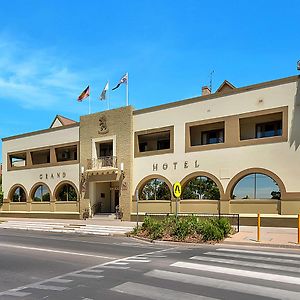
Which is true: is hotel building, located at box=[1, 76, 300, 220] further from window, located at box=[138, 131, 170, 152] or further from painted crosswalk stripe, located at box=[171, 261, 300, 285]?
painted crosswalk stripe, located at box=[171, 261, 300, 285]

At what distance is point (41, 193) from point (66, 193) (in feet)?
12.3

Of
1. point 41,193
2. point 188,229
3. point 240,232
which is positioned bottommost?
point 240,232

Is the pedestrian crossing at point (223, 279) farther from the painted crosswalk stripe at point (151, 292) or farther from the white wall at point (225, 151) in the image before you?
the white wall at point (225, 151)

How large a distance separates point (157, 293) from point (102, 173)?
83.1 feet

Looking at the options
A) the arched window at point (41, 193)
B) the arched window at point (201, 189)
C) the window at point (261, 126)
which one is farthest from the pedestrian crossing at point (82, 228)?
the window at point (261, 126)

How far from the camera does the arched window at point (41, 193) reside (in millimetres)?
37625

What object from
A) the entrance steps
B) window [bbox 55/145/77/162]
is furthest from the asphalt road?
window [bbox 55/145/77/162]

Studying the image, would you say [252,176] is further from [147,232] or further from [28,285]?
[28,285]

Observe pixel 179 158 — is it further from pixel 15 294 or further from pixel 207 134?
pixel 15 294

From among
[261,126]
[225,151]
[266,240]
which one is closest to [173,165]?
[225,151]

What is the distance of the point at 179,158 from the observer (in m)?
28.1

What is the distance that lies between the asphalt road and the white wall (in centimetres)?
1142

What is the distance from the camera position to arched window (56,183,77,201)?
35225 millimetres

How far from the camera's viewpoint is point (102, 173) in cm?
3225
